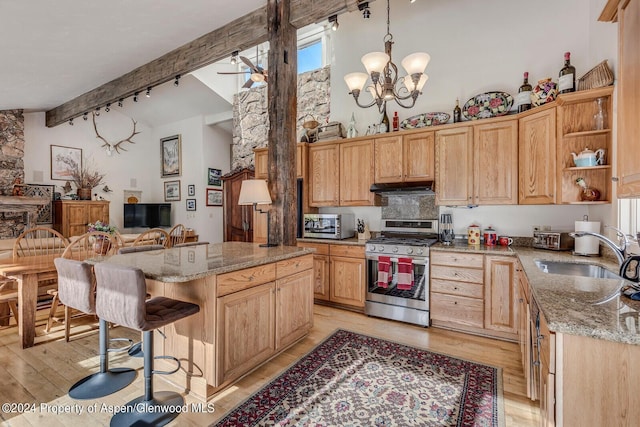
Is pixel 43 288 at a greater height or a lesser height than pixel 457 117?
lesser

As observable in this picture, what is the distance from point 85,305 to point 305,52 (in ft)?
16.9

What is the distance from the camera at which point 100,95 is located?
5309 mm

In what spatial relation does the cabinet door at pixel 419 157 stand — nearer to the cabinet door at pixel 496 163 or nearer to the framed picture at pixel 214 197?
the cabinet door at pixel 496 163

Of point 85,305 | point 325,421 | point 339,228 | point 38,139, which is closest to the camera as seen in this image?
point 325,421

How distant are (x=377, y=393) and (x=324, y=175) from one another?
2856mm

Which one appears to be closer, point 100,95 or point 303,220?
point 303,220

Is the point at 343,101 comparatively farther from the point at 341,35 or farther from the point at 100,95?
the point at 100,95

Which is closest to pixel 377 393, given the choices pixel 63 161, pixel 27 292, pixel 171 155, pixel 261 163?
pixel 27 292

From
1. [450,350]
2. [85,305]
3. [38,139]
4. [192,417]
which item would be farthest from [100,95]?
[450,350]

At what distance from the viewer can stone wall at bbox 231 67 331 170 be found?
5078 mm

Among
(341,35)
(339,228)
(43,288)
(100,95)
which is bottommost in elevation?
(43,288)

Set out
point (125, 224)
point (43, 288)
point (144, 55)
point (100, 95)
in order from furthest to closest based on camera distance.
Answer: point (125, 224)
point (100, 95)
point (144, 55)
point (43, 288)

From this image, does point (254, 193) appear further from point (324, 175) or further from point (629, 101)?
point (629, 101)

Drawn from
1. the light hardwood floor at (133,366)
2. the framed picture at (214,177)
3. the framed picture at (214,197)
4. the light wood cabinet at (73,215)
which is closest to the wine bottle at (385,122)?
the light hardwood floor at (133,366)
